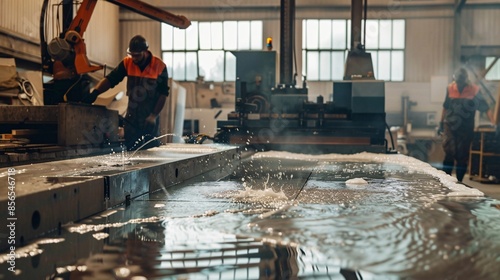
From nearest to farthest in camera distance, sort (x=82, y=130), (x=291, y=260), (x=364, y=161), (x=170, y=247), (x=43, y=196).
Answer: (x=291, y=260), (x=170, y=247), (x=43, y=196), (x=82, y=130), (x=364, y=161)

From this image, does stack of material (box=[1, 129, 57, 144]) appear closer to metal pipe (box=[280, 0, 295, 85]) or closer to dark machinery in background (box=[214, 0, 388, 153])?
dark machinery in background (box=[214, 0, 388, 153])

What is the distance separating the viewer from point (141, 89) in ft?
14.6

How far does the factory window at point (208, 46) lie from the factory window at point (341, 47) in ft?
3.90

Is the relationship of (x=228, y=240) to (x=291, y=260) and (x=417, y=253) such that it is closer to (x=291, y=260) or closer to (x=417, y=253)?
(x=291, y=260)

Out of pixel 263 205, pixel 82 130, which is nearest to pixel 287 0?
pixel 82 130

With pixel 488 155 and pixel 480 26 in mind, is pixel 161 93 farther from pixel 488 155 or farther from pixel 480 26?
pixel 480 26

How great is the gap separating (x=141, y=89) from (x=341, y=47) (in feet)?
27.7

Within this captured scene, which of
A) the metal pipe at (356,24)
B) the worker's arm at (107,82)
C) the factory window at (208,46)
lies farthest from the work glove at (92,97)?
the factory window at (208,46)

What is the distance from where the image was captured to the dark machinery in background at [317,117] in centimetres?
506

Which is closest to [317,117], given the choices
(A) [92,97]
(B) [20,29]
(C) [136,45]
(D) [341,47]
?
(C) [136,45]

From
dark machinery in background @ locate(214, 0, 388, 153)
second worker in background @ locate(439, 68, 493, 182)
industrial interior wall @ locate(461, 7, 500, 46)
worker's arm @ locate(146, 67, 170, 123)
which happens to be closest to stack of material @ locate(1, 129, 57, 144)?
worker's arm @ locate(146, 67, 170, 123)

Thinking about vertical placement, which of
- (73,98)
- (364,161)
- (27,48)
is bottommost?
(364,161)

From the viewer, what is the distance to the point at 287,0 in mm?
6031

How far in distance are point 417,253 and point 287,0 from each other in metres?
5.24
